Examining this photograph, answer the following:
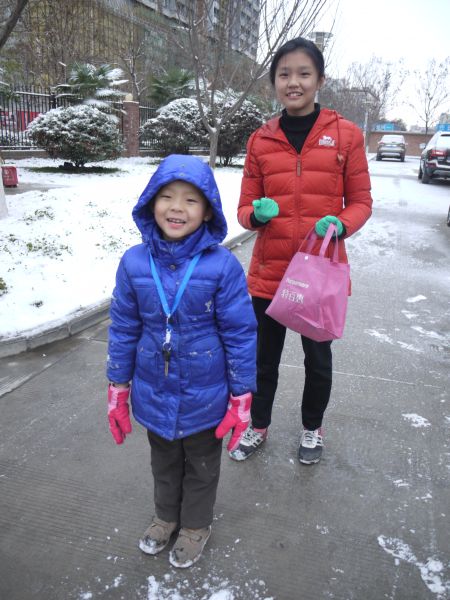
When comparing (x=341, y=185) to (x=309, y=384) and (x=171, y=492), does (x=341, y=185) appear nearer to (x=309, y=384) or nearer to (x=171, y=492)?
(x=309, y=384)

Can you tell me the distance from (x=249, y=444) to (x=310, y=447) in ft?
1.11

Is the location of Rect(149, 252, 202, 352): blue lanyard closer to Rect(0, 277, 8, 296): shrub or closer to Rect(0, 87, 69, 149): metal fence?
Rect(0, 277, 8, 296): shrub

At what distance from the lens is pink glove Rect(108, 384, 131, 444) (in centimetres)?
202

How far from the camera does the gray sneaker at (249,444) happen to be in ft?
9.10

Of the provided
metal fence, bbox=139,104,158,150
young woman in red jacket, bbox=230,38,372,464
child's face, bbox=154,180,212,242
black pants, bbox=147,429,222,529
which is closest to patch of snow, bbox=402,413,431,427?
young woman in red jacket, bbox=230,38,372,464

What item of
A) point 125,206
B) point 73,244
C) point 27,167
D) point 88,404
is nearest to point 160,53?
point 27,167

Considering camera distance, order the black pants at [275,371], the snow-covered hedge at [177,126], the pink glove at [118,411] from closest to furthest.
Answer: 1. the pink glove at [118,411]
2. the black pants at [275,371]
3. the snow-covered hedge at [177,126]

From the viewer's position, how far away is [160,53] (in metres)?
31.9

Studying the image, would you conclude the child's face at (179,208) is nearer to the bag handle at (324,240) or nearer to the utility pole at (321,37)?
the bag handle at (324,240)

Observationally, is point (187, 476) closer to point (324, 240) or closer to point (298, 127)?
point (324, 240)

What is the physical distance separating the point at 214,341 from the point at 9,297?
323 centimetres

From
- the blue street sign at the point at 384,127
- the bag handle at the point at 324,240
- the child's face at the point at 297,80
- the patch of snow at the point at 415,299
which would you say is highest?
the blue street sign at the point at 384,127

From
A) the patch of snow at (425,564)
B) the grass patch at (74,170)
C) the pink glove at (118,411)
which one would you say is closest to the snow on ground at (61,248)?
the pink glove at (118,411)

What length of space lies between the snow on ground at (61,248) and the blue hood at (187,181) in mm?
2568
